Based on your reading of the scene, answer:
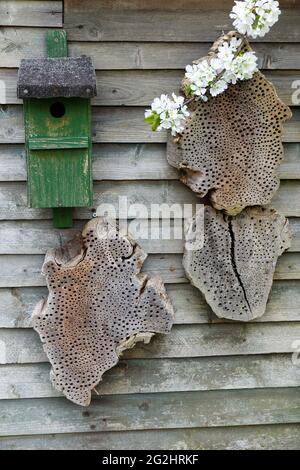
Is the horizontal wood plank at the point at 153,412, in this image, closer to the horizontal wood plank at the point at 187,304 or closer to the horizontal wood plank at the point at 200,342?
the horizontal wood plank at the point at 200,342

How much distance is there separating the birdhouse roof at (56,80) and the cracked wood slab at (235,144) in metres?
0.44

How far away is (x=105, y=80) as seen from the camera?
8.52ft

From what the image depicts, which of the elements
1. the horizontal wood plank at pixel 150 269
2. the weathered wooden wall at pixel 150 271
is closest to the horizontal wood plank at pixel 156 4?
the weathered wooden wall at pixel 150 271

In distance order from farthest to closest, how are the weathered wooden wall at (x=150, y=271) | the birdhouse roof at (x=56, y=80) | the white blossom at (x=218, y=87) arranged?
1. the weathered wooden wall at (x=150, y=271)
2. the white blossom at (x=218, y=87)
3. the birdhouse roof at (x=56, y=80)

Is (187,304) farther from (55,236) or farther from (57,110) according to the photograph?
(57,110)

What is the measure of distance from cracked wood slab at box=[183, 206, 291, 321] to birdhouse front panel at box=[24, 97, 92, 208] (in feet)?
1.78

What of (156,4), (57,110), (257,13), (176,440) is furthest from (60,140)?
(176,440)

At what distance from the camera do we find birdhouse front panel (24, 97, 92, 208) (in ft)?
7.76

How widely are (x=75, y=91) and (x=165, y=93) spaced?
1.61 ft

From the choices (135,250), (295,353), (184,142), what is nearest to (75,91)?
(184,142)

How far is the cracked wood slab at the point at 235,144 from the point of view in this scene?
2568 mm

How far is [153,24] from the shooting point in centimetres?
259

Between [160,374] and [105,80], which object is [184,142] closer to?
[105,80]

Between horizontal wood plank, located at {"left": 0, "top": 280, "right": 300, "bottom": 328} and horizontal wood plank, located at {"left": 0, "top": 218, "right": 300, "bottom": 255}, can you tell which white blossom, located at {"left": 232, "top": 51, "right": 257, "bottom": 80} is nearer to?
horizontal wood plank, located at {"left": 0, "top": 218, "right": 300, "bottom": 255}
